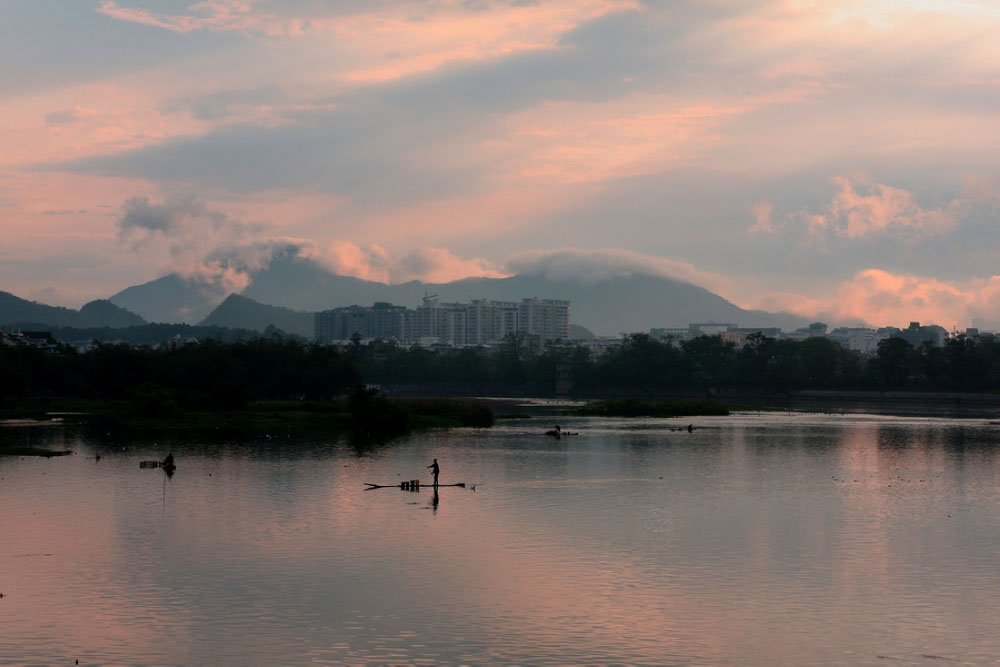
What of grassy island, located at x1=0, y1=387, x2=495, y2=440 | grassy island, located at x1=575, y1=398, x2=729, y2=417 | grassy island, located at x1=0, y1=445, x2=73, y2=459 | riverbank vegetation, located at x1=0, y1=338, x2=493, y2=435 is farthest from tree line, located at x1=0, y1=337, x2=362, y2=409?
grassy island, located at x1=0, y1=445, x2=73, y2=459

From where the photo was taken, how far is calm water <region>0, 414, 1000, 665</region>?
90.8 feet

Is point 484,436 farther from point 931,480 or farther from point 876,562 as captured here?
point 876,562

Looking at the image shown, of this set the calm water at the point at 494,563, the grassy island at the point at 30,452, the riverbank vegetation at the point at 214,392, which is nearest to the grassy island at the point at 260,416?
the riverbank vegetation at the point at 214,392

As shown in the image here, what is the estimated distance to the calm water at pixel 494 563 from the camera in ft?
90.8

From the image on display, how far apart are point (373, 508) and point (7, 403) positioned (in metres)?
87.2

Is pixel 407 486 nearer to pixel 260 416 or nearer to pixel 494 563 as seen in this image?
pixel 494 563

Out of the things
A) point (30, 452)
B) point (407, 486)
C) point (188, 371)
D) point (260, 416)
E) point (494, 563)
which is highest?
point (188, 371)

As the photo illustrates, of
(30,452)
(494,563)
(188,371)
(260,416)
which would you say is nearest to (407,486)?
(494,563)

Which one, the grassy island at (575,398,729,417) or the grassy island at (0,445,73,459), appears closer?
the grassy island at (0,445,73,459)

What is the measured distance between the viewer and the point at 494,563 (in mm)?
37219

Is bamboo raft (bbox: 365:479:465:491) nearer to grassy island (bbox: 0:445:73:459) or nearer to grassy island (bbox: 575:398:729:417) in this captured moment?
grassy island (bbox: 0:445:73:459)

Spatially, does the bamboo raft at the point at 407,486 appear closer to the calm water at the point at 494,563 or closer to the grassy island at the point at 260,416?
the calm water at the point at 494,563

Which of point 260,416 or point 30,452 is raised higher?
point 260,416

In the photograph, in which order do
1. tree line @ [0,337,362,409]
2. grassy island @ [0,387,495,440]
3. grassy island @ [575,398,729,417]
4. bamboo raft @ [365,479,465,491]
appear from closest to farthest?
bamboo raft @ [365,479,465,491] < grassy island @ [0,387,495,440] < tree line @ [0,337,362,409] < grassy island @ [575,398,729,417]
